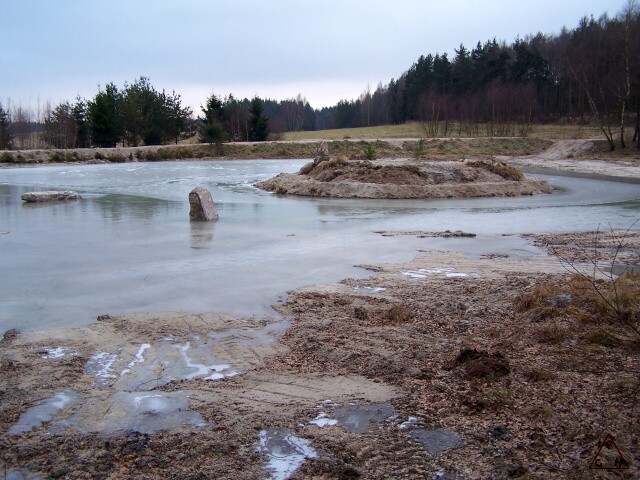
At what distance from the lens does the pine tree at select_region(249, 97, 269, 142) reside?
7094 centimetres

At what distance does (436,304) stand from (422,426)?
3.52 m

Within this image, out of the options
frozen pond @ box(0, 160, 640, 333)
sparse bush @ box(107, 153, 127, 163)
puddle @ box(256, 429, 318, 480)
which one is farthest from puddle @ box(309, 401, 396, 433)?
sparse bush @ box(107, 153, 127, 163)

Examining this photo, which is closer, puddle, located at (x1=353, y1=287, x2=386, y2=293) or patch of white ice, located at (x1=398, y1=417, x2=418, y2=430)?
patch of white ice, located at (x1=398, y1=417, x2=418, y2=430)

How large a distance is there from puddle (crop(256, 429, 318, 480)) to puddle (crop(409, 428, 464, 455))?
2.61 feet

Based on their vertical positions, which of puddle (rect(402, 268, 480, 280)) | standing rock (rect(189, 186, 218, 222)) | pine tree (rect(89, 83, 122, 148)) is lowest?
puddle (rect(402, 268, 480, 280))

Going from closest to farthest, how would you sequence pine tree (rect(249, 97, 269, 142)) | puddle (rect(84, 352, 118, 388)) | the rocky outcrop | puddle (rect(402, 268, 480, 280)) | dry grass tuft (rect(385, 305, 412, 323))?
1. puddle (rect(84, 352, 118, 388))
2. dry grass tuft (rect(385, 305, 412, 323))
3. puddle (rect(402, 268, 480, 280))
4. the rocky outcrop
5. pine tree (rect(249, 97, 269, 142))

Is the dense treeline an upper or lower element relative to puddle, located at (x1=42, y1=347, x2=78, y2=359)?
upper

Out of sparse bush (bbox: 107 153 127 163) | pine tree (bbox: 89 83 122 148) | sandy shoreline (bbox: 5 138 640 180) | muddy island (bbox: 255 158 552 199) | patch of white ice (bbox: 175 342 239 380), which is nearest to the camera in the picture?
patch of white ice (bbox: 175 342 239 380)

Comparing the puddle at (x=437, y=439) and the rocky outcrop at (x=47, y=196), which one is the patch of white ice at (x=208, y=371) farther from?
the rocky outcrop at (x=47, y=196)

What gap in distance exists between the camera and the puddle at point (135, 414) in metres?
4.97

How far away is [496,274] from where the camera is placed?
10039mm

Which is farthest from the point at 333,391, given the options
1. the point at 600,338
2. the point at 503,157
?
the point at 503,157

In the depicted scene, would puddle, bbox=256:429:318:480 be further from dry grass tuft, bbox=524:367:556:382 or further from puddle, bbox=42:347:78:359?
puddle, bbox=42:347:78:359

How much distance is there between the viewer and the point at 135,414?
522 cm
